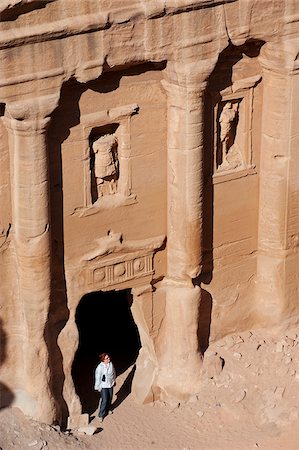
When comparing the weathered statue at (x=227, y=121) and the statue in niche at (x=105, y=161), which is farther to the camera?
the weathered statue at (x=227, y=121)

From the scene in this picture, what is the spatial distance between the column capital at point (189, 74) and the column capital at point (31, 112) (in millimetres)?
1947

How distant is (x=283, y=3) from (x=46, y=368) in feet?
22.0

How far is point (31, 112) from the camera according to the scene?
62.4ft

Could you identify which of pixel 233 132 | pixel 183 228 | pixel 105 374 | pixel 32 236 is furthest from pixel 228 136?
pixel 105 374

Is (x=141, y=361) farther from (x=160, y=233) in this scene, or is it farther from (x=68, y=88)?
(x=68, y=88)

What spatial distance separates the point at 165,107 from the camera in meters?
20.6

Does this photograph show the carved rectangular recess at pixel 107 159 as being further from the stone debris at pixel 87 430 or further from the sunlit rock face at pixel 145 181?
the stone debris at pixel 87 430

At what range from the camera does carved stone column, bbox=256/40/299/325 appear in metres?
21.1

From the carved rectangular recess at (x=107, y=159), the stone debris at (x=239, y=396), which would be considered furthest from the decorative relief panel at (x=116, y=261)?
the stone debris at (x=239, y=396)

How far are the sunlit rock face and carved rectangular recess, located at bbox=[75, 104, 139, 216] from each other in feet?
0.07

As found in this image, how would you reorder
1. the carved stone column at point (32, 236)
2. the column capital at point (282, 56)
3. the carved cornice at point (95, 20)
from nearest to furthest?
the carved cornice at point (95, 20), the carved stone column at point (32, 236), the column capital at point (282, 56)

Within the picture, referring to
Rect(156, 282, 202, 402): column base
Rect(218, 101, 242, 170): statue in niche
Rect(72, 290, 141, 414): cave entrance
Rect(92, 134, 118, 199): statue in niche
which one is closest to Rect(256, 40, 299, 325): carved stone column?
Rect(218, 101, 242, 170): statue in niche

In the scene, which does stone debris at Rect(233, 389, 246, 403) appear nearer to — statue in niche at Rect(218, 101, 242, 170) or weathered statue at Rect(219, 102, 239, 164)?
statue in niche at Rect(218, 101, 242, 170)

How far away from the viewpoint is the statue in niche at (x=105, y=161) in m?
20.2
